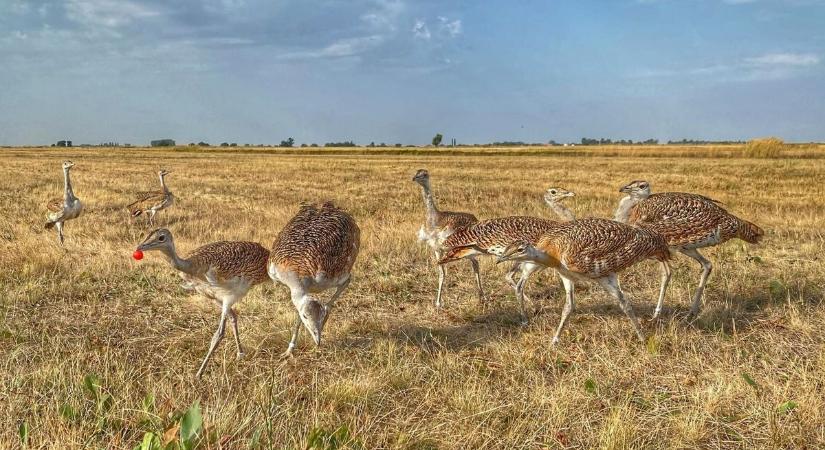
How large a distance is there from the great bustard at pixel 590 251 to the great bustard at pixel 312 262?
4.83 ft

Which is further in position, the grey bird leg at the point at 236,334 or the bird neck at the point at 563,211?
the bird neck at the point at 563,211

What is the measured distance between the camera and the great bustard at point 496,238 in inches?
234

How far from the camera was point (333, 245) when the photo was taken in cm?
550

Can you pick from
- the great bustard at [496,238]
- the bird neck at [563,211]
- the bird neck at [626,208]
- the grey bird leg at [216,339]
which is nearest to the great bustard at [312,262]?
the grey bird leg at [216,339]

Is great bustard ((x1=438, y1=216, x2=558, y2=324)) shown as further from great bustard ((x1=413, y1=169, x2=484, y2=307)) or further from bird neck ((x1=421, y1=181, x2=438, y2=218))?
bird neck ((x1=421, y1=181, x2=438, y2=218))

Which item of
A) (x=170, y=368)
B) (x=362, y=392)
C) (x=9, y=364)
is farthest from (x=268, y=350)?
(x=9, y=364)

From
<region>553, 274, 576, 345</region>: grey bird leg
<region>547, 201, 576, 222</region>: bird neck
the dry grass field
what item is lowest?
the dry grass field

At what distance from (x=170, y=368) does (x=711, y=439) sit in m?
4.01

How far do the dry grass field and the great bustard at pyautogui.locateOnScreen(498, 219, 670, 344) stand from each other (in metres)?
0.61

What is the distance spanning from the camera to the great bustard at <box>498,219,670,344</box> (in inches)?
206

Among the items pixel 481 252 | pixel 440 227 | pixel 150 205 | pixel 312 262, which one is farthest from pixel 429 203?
pixel 150 205

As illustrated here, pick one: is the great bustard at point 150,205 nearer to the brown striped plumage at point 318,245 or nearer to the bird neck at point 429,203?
the bird neck at point 429,203

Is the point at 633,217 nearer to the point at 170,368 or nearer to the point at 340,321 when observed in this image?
the point at 340,321

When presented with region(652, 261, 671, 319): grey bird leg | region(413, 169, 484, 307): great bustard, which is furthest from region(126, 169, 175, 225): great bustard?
region(652, 261, 671, 319): grey bird leg
